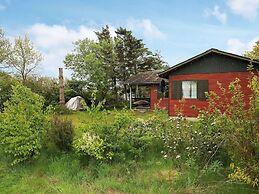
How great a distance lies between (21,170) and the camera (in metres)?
7.21

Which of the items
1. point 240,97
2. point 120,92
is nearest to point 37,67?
point 120,92

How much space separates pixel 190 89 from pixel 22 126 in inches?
484

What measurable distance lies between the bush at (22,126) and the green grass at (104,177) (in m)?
0.41

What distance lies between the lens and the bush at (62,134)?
303 inches

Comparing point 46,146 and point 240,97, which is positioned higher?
point 240,97

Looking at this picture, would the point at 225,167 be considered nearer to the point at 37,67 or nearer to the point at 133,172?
the point at 133,172

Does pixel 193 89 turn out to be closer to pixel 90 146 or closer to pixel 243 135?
pixel 90 146

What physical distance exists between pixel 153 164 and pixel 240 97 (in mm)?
2610

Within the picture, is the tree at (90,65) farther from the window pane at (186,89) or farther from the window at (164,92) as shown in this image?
the window pane at (186,89)

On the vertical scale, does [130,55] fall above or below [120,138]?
above

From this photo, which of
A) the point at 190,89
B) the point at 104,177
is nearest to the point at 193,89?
the point at 190,89

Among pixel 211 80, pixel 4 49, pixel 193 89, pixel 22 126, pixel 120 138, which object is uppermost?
pixel 4 49

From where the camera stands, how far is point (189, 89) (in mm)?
17797

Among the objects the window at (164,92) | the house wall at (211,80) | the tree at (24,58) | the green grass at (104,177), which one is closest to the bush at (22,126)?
the green grass at (104,177)
